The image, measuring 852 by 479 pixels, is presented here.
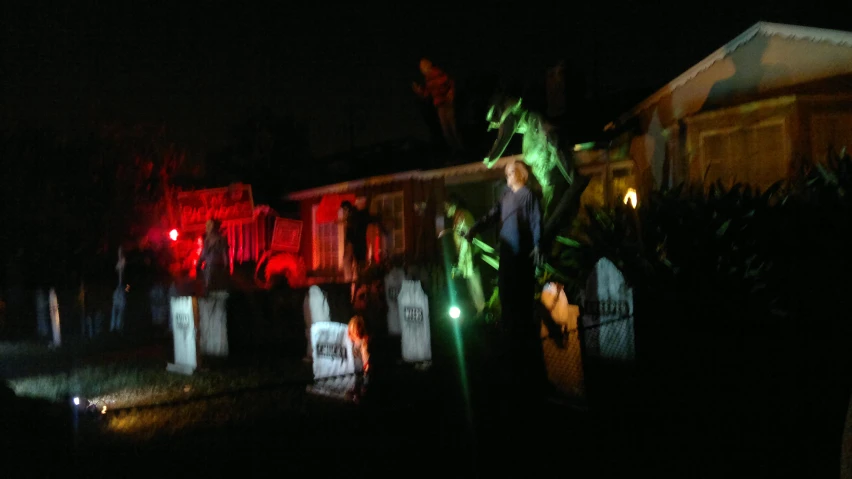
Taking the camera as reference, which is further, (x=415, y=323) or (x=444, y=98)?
(x=444, y=98)

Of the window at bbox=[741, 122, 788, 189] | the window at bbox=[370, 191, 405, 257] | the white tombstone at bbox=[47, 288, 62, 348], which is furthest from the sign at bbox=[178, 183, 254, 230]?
the window at bbox=[741, 122, 788, 189]

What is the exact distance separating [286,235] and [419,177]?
5.26 meters

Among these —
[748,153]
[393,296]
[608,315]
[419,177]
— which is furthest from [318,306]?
[419,177]

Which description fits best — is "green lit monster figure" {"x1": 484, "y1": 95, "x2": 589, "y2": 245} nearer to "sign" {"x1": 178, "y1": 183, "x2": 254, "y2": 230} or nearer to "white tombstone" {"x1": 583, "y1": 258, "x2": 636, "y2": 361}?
"white tombstone" {"x1": 583, "y1": 258, "x2": 636, "y2": 361}

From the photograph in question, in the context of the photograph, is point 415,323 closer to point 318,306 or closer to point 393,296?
point 318,306

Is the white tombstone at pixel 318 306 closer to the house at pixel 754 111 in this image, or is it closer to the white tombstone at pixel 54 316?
the house at pixel 754 111

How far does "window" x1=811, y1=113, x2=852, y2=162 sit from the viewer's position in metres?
10.9

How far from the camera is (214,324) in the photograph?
11.6 metres

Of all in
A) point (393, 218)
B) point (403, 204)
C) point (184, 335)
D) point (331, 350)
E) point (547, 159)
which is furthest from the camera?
point (393, 218)

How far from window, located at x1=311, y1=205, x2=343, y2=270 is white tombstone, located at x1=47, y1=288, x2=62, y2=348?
6.75 m

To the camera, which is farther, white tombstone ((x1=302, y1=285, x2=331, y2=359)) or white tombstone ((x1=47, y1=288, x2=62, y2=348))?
white tombstone ((x1=47, y1=288, x2=62, y2=348))

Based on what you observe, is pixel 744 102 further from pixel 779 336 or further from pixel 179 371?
pixel 179 371

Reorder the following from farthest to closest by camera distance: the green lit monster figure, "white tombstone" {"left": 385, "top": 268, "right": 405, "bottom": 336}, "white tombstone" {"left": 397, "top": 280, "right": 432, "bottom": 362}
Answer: "white tombstone" {"left": 385, "top": 268, "right": 405, "bottom": 336} → the green lit monster figure → "white tombstone" {"left": 397, "top": 280, "right": 432, "bottom": 362}

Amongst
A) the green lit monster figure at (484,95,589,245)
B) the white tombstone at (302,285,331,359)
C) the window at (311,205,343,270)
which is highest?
the green lit monster figure at (484,95,589,245)
